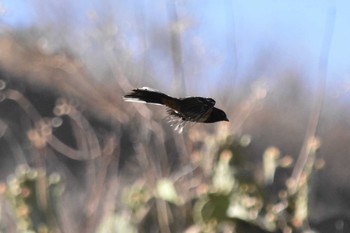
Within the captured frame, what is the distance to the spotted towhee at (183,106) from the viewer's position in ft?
2.39

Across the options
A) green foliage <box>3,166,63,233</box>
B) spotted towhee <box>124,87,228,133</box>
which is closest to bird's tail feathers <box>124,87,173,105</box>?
spotted towhee <box>124,87,228,133</box>

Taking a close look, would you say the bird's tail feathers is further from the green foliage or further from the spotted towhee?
the green foliage

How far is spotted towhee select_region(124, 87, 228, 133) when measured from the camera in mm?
729

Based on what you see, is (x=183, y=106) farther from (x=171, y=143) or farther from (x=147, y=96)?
(x=171, y=143)

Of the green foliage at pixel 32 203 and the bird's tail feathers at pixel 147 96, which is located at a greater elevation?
the bird's tail feathers at pixel 147 96

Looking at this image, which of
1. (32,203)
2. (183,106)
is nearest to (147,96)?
(183,106)

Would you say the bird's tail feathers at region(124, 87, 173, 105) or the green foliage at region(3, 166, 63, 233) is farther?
the green foliage at region(3, 166, 63, 233)

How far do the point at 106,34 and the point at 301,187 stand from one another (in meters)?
0.90

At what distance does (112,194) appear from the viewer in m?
2.72

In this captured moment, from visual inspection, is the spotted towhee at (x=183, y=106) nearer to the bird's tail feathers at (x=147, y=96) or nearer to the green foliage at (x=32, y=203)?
the bird's tail feathers at (x=147, y=96)

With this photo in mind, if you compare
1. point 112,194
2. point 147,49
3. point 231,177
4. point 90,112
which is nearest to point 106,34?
point 147,49

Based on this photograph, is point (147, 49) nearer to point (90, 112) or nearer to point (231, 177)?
point (231, 177)

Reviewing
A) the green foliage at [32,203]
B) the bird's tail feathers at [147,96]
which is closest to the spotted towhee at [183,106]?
the bird's tail feathers at [147,96]

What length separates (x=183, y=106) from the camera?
2.41ft
